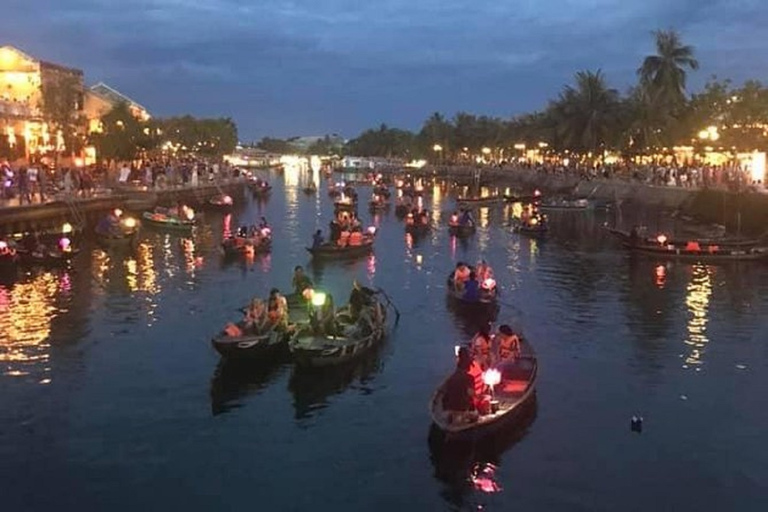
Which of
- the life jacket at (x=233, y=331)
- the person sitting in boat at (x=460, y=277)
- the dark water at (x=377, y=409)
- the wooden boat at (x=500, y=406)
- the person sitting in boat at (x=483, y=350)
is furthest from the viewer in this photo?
the person sitting in boat at (x=460, y=277)

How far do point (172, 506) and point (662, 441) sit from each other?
38.3ft

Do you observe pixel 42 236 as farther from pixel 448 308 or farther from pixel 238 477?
pixel 238 477

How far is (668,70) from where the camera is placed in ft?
345

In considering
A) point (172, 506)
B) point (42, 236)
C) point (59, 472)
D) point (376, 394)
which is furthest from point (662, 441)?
point (42, 236)

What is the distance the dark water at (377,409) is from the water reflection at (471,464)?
0.18 ft

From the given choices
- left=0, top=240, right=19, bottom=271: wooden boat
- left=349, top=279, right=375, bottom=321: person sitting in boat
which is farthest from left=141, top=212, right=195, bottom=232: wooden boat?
left=349, top=279, right=375, bottom=321: person sitting in boat

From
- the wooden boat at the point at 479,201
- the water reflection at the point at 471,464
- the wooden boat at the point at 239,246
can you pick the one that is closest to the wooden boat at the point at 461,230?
the wooden boat at the point at 239,246

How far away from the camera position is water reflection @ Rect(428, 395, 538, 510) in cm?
1984

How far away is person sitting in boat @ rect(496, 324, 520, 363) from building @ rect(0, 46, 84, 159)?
232ft

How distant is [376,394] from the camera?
26500 millimetres

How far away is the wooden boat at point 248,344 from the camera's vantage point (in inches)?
1077

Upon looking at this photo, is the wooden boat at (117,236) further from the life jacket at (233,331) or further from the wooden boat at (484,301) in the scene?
the life jacket at (233,331)

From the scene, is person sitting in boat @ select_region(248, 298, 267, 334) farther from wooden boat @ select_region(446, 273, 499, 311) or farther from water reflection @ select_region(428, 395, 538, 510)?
wooden boat @ select_region(446, 273, 499, 311)

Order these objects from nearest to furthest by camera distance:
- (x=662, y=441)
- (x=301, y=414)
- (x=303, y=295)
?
(x=662, y=441) → (x=301, y=414) → (x=303, y=295)
